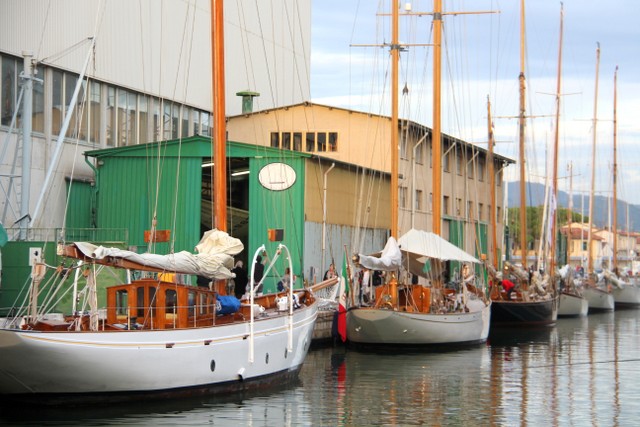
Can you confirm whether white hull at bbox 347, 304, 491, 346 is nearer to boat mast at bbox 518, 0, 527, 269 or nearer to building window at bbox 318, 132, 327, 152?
building window at bbox 318, 132, 327, 152

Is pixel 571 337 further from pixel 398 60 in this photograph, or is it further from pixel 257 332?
pixel 257 332

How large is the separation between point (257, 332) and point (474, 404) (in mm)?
5246

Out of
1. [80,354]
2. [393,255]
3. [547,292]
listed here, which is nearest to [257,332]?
[80,354]

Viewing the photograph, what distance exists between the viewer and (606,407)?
25.3m

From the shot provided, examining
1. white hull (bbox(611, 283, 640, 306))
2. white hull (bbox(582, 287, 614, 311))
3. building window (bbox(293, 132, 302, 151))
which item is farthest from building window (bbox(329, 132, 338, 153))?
white hull (bbox(611, 283, 640, 306))

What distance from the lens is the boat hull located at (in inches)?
1956

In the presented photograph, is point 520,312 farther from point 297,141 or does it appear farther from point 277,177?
point 277,177

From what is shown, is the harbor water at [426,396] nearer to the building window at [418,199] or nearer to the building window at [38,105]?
the building window at [38,105]

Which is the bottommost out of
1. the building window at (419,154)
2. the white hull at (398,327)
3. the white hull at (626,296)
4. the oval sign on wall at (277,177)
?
the white hull at (626,296)

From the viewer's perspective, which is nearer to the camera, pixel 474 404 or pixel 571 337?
pixel 474 404

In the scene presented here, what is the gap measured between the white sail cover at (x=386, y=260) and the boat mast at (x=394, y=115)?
930mm

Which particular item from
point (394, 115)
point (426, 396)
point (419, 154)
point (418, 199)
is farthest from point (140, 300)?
point (418, 199)

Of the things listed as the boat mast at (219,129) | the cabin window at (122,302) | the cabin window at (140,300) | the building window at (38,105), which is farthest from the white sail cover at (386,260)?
the building window at (38,105)

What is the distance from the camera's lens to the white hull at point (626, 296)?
78.9 m
